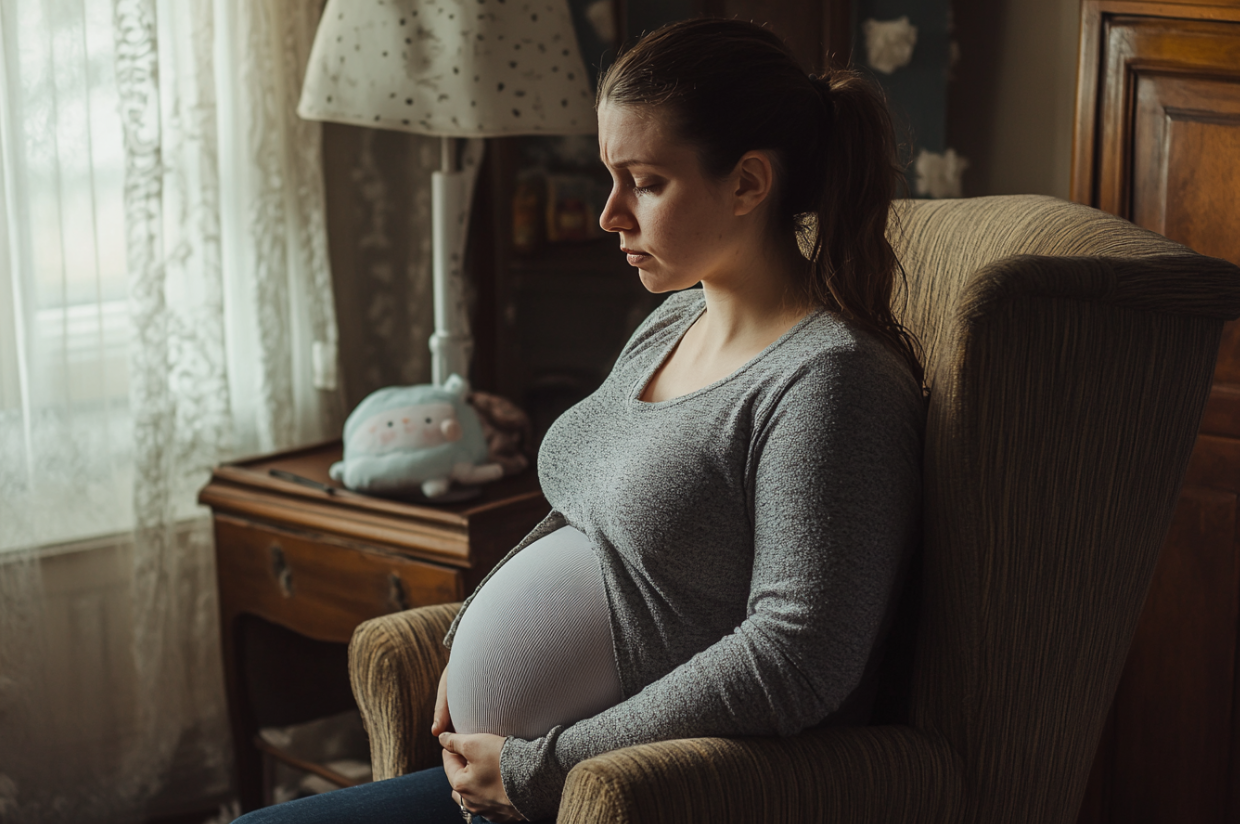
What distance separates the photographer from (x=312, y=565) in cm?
175

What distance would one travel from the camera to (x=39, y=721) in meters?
1.90

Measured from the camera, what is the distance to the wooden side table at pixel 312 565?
1.62 m

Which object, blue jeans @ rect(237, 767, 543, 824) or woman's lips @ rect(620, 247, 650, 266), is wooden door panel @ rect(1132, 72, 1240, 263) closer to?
woman's lips @ rect(620, 247, 650, 266)

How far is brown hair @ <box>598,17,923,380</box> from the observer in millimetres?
969

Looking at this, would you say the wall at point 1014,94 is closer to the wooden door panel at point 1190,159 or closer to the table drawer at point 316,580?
the wooden door panel at point 1190,159

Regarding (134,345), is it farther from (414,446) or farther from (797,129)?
(797,129)

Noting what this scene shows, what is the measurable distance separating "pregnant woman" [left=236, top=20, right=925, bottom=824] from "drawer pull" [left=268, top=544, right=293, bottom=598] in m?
0.71

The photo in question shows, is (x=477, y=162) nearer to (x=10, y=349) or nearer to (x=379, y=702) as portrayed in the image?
(x=10, y=349)

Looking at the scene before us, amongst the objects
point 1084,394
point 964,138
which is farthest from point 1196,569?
point 964,138

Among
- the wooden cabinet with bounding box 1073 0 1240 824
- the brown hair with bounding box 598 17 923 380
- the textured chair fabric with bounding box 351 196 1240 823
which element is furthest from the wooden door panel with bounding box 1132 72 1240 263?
the brown hair with bounding box 598 17 923 380

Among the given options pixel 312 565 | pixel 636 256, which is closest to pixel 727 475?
pixel 636 256

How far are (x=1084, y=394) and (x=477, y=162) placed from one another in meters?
1.39

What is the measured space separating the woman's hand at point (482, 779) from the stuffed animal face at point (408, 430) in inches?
27.0

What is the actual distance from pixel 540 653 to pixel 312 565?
818 millimetres
